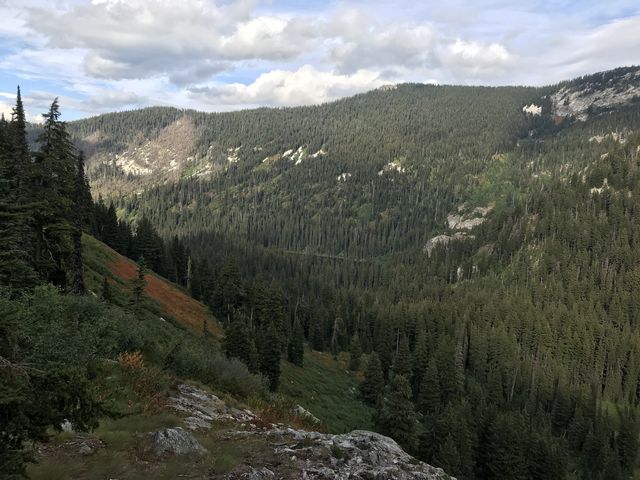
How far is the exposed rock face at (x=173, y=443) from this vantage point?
13984 millimetres

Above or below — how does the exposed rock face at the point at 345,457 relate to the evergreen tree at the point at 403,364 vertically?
above

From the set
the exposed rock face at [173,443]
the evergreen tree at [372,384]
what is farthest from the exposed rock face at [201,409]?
the evergreen tree at [372,384]

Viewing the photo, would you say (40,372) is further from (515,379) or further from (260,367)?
(515,379)

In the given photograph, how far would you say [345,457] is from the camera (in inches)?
Answer: 609

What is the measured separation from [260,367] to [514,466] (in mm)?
37010

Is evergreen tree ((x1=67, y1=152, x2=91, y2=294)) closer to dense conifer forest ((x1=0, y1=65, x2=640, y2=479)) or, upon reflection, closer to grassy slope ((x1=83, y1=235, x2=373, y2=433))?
dense conifer forest ((x1=0, y1=65, x2=640, y2=479))

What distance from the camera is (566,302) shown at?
144375 millimetres

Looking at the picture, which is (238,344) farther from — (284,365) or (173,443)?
(173,443)

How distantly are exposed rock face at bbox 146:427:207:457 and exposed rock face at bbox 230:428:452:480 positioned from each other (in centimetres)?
229

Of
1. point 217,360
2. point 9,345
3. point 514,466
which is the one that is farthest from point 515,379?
point 9,345

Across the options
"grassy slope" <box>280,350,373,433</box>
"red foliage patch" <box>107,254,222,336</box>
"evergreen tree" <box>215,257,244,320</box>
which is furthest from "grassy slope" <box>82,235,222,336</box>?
"grassy slope" <box>280,350,373,433</box>

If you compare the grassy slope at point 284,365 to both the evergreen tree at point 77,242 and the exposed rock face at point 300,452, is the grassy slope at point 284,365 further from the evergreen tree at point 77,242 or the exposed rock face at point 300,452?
the exposed rock face at point 300,452

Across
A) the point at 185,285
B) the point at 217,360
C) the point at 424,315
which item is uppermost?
the point at 217,360

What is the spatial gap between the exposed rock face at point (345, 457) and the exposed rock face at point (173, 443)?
229 cm
